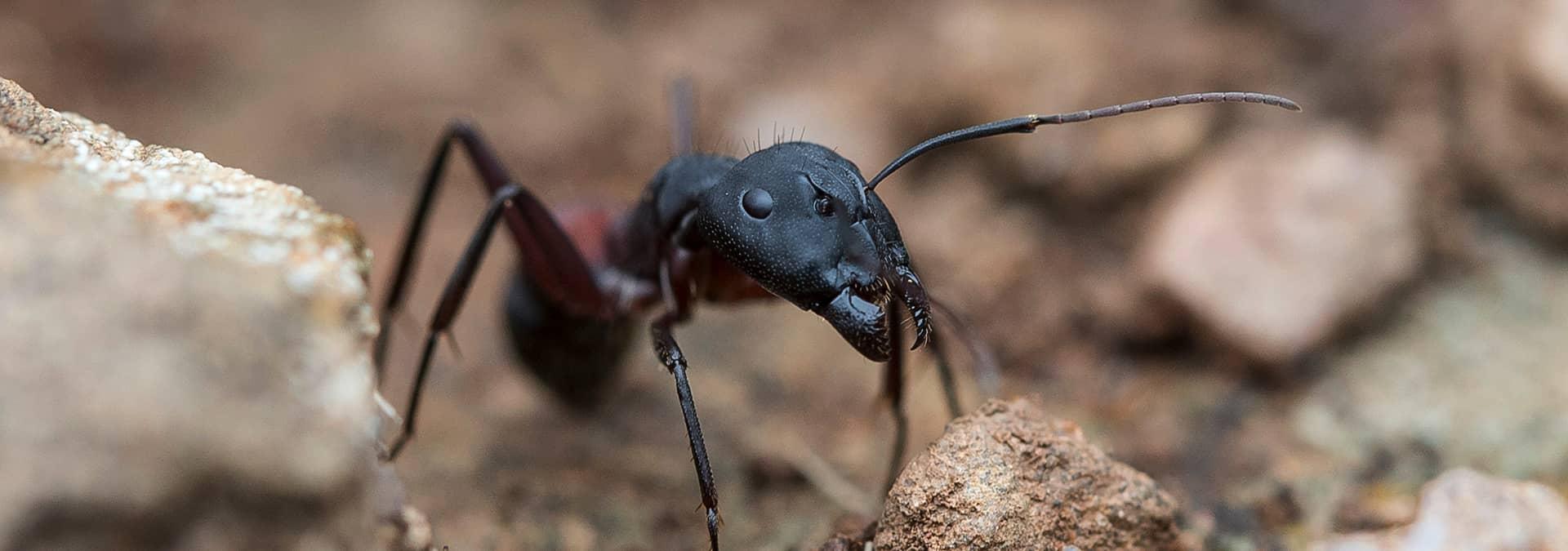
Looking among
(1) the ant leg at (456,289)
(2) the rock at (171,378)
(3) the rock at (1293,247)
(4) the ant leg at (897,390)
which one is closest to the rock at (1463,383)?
(3) the rock at (1293,247)

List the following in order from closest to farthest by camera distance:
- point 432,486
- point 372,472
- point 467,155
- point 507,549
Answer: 1. point 372,472
2. point 507,549
3. point 432,486
4. point 467,155

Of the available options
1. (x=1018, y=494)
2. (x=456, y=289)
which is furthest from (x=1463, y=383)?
(x=456, y=289)

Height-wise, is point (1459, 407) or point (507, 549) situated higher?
point (1459, 407)

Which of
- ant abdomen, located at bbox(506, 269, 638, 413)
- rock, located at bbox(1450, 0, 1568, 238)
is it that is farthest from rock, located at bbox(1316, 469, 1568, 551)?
ant abdomen, located at bbox(506, 269, 638, 413)

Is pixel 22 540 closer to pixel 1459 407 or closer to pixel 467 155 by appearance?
pixel 467 155

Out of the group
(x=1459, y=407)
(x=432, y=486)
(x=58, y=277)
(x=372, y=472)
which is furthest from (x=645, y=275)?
(x=1459, y=407)
